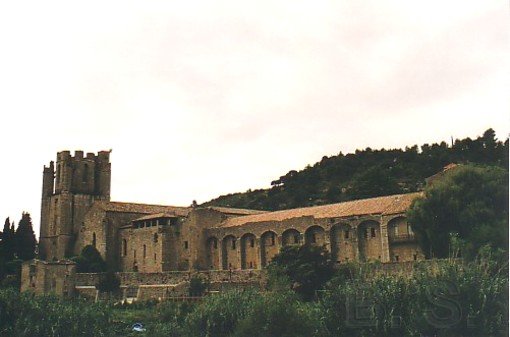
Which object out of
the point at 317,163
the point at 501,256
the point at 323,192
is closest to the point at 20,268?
the point at 501,256

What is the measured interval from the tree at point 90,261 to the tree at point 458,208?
27.3 meters

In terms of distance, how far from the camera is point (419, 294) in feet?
89.1

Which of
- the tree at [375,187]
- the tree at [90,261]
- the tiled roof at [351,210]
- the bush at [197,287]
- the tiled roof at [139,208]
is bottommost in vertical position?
the bush at [197,287]

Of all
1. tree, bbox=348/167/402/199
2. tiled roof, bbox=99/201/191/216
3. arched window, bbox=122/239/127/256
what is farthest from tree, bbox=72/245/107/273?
tree, bbox=348/167/402/199

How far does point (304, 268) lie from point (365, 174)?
50105 mm

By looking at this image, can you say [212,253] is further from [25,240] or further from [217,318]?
[217,318]

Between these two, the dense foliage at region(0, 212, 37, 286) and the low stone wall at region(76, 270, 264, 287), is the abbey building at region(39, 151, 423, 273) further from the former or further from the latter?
the low stone wall at region(76, 270, 264, 287)

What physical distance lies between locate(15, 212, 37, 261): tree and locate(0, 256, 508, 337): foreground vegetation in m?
28.9

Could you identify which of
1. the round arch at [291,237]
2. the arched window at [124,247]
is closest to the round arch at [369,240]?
the round arch at [291,237]

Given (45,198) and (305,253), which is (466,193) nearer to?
(305,253)

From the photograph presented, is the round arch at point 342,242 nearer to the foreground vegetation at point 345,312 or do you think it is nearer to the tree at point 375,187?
the foreground vegetation at point 345,312

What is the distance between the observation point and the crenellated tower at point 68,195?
67.0 m

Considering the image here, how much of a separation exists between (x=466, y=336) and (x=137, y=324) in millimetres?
19524

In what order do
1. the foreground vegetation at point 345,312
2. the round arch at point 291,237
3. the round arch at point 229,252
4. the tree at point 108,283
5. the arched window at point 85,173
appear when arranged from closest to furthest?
the foreground vegetation at point 345,312
the tree at point 108,283
the round arch at point 291,237
the round arch at point 229,252
the arched window at point 85,173
